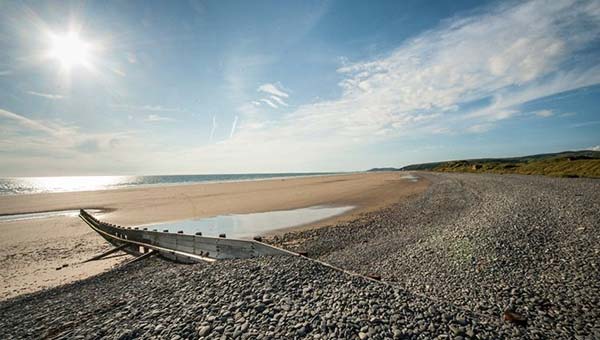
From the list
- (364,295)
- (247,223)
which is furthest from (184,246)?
(364,295)

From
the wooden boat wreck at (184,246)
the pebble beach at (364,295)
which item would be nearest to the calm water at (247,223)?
the wooden boat wreck at (184,246)

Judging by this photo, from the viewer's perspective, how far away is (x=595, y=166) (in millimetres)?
35375

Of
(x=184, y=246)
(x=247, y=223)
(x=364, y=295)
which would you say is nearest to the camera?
(x=364, y=295)

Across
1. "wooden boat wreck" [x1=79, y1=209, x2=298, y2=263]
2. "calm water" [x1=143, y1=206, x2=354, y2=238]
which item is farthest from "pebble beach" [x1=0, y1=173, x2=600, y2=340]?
"calm water" [x1=143, y1=206, x2=354, y2=238]

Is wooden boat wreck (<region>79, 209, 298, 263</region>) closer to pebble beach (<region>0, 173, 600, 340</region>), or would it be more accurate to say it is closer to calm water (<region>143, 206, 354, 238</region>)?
pebble beach (<region>0, 173, 600, 340</region>)

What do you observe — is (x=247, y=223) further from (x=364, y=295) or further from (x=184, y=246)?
(x=364, y=295)

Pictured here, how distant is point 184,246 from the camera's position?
11.1 metres

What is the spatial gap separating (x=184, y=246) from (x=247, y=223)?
733cm

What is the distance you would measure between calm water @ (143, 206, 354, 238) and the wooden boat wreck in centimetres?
330

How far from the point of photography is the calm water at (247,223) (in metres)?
16.1

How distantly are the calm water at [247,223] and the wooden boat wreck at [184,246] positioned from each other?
3296mm

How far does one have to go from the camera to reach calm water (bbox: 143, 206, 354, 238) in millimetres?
16125

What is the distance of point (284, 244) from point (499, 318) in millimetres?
8715

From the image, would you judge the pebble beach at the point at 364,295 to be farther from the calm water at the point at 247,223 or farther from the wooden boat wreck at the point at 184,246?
the calm water at the point at 247,223
